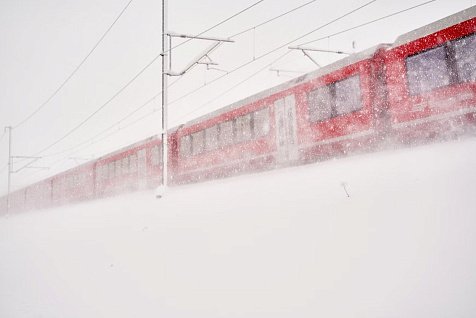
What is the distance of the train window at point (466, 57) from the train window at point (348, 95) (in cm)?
221

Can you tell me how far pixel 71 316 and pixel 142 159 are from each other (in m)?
14.6

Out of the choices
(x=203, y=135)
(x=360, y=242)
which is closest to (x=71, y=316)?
(x=360, y=242)

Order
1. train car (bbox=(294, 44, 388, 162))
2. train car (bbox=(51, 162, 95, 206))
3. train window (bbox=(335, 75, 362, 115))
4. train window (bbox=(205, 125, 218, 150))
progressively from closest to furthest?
1. train car (bbox=(294, 44, 388, 162))
2. train window (bbox=(335, 75, 362, 115))
3. train window (bbox=(205, 125, 218, 150))
4. train car (bbox=(51, 162, 95, 206))

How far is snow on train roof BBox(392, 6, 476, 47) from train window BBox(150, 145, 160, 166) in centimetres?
1045

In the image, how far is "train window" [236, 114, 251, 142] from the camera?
11891 mm

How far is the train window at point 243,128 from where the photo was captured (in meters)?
11.9

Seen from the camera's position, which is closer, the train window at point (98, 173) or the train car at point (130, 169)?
the train car at point (130, 169)

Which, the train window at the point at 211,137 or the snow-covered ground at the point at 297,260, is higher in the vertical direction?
the train window at the point at 211,137

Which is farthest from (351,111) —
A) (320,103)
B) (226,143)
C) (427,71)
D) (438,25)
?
(226,143)

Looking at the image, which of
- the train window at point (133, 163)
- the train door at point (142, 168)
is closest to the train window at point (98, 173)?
the train window at point (133, 163)

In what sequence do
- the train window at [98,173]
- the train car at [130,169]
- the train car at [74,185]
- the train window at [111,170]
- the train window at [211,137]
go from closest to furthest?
the train window at [211,137]
the train car at [130,169]
the train window at [111,170]
the train window at [98,173]
the train car at [74,185]

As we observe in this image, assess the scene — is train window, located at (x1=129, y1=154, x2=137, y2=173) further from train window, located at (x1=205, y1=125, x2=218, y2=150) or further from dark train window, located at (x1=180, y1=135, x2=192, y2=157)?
train window, located at (x1=205, y1=125, x2=218, y2=150)

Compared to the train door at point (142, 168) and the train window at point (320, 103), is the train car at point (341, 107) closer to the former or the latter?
the train window at point (320, 103)

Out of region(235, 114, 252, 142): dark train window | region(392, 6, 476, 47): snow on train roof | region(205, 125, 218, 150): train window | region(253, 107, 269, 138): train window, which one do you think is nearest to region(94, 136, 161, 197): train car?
region(205, 125, 218, 150): train window
